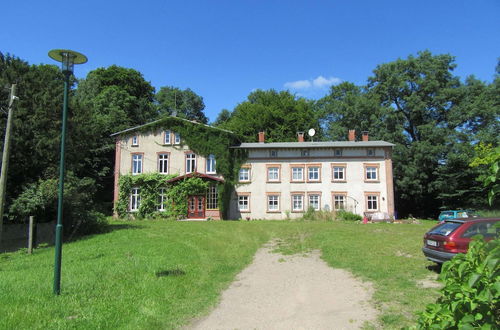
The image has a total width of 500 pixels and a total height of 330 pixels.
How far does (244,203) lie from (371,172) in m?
12.8

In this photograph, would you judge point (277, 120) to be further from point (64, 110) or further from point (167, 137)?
point (64, 110)

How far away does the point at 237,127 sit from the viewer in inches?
2028

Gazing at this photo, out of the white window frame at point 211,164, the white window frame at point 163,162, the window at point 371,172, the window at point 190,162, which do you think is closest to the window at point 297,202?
the window at point 371,172

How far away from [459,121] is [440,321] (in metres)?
43.1

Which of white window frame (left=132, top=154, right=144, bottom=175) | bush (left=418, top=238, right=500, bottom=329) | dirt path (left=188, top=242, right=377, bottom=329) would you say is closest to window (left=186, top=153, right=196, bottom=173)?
white window frame (left=132, top=154, right=144, bottom=175)

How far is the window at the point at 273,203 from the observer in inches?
1302

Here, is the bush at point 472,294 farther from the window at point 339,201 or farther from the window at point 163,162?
the window at point 163,162

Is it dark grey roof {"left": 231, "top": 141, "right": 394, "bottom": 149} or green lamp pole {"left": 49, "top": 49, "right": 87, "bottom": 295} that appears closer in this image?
green lamp pole {"left": 49, "top": 49, "right": 87, "bottom": 295}

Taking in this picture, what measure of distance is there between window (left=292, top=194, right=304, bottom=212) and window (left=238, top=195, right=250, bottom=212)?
4.53 m

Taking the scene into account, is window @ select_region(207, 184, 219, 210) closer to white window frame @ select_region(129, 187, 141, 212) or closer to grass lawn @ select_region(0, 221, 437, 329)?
white window frame @ select_region(129, 187, 141, 212)

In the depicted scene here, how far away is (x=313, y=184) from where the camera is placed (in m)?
33.0

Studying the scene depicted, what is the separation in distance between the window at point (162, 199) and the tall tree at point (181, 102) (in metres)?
29.5

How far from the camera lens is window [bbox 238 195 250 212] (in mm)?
33269

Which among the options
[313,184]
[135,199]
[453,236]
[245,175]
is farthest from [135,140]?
[453,236]
